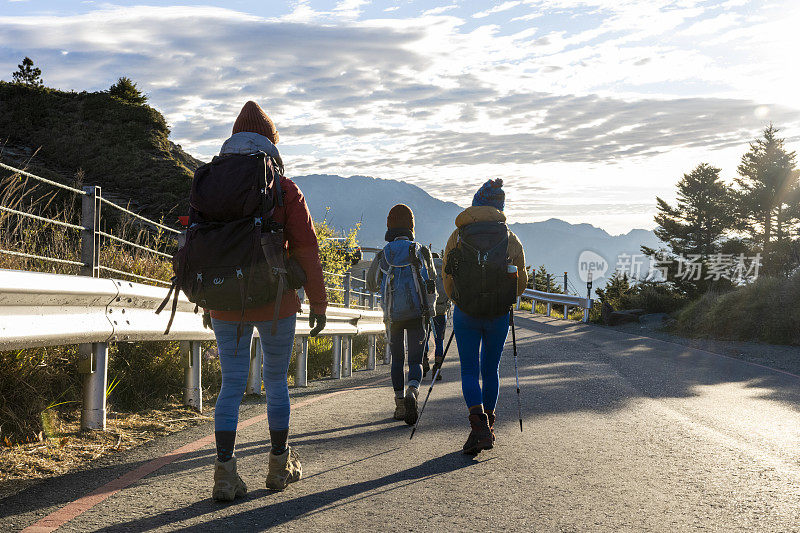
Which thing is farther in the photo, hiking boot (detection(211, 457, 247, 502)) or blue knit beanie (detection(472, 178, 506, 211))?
blue knit beanie (detection(472, 178, 506, 211))

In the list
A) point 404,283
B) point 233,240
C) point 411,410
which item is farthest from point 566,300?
point 233,240

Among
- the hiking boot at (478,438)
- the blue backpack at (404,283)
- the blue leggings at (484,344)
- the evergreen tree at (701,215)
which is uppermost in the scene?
the evergreen tree at (701,215)

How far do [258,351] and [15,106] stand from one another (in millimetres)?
35188

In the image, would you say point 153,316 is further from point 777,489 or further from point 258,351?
point 777,489

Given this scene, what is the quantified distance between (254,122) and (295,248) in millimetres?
813

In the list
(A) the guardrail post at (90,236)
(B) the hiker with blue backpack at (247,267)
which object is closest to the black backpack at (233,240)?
(B) the hiker with blue backpack at (247,267)

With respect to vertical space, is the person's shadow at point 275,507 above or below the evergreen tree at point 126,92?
below

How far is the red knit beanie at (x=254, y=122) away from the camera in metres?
4.23

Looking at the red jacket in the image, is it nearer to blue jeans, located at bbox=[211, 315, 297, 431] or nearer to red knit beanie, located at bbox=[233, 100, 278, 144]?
blue jeans, located at bbox=[211, 315, 297, 431]

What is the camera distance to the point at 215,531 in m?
3.41

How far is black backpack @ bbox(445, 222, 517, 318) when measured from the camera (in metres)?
5.49

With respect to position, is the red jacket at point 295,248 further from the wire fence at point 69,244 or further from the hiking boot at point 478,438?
the hiking boot at point 478,438

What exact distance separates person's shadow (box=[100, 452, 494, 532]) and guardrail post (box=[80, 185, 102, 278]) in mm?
2332

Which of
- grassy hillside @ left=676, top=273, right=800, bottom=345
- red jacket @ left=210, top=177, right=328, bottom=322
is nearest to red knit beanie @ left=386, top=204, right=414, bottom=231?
red jacket @ left=210, top=177, right=328, bottom=322
